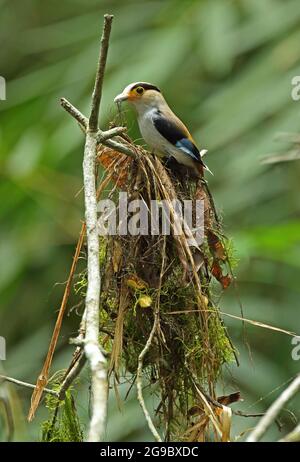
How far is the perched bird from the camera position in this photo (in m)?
4.04

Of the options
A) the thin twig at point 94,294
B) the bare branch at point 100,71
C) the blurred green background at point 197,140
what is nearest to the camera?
the thin twig at point 94,294

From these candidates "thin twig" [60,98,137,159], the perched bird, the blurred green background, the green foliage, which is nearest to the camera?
"thin twig" [60,98,137,159]

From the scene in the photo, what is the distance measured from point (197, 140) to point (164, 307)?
2271 millimetres

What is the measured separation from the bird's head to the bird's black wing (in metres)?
0.07

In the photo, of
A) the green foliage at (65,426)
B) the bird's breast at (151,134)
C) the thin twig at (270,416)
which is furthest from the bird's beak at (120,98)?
the thin twig at (270,416)

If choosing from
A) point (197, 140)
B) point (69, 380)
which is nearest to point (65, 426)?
point (69, 380)

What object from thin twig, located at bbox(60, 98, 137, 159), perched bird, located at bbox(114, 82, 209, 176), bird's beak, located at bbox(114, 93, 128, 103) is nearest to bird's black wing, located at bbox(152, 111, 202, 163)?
perched bird, located at bbox(114, 82, 209, 176)

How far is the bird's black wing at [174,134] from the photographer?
159 inches

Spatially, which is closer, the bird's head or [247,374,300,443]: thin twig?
[247,374,300,443]: thin twig

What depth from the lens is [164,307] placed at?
3527mm

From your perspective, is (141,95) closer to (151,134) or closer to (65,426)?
(151,134)

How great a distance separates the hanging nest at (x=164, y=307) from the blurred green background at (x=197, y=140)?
121cm

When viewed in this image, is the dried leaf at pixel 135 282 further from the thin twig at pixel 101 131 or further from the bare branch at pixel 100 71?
the bare branch at pixel 100 71

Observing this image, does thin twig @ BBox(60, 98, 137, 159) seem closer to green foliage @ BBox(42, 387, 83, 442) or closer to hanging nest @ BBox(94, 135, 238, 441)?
hanging nest @ BBox(94, 135, 238, 441)
